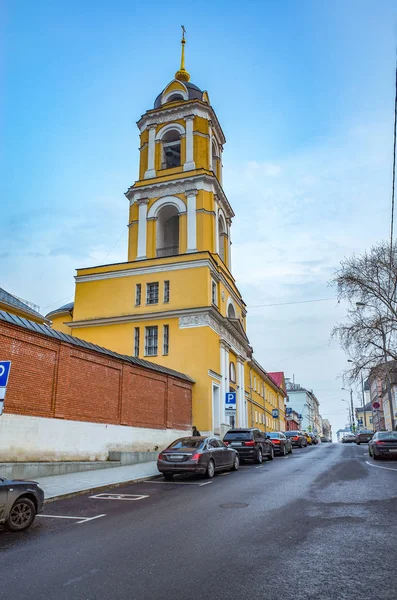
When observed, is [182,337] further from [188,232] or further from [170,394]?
[188,232]

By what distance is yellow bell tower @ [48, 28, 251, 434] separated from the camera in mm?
30906

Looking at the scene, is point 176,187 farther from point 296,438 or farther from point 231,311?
point 296,438

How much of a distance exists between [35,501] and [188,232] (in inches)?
1110

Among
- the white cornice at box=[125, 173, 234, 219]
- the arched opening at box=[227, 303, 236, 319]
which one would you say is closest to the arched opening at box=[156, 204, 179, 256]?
the white cornice at box=[125, 173, 234, 219]

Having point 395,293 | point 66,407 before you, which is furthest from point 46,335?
point 395,293

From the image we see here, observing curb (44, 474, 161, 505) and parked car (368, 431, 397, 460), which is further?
parked car (368, 431, 397, 460)

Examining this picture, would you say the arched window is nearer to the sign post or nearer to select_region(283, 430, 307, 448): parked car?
select_region(283, 430, 307, 448): parked car

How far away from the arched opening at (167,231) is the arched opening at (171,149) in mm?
3768

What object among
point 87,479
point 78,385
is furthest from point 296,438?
point 87,479

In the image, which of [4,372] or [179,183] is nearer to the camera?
[4,372]

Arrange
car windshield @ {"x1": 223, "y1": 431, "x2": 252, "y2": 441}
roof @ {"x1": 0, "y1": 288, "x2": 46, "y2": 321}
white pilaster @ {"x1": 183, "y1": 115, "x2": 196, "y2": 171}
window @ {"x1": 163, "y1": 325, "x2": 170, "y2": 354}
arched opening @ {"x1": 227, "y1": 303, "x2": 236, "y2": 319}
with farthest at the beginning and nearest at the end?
arched opening @ {"x1": 227, "y1": 303, "x2": 236, "y2": 319}
white pilaster @ {"x1": 183, "y1": 115, "x2": 196, "y2": 171}
window @ {"x1": 163, "y1": 325, "x2": 170, "y2": 354}
roof @ {"x1": 0, "y1": 288, "x2": 46, "y2": 321}
car windshield @ {"x1": 223, "y1": 431, "x2": 252, "y2": 441}

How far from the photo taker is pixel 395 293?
1187 inches

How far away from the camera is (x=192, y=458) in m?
14.8

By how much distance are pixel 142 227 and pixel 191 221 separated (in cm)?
395
